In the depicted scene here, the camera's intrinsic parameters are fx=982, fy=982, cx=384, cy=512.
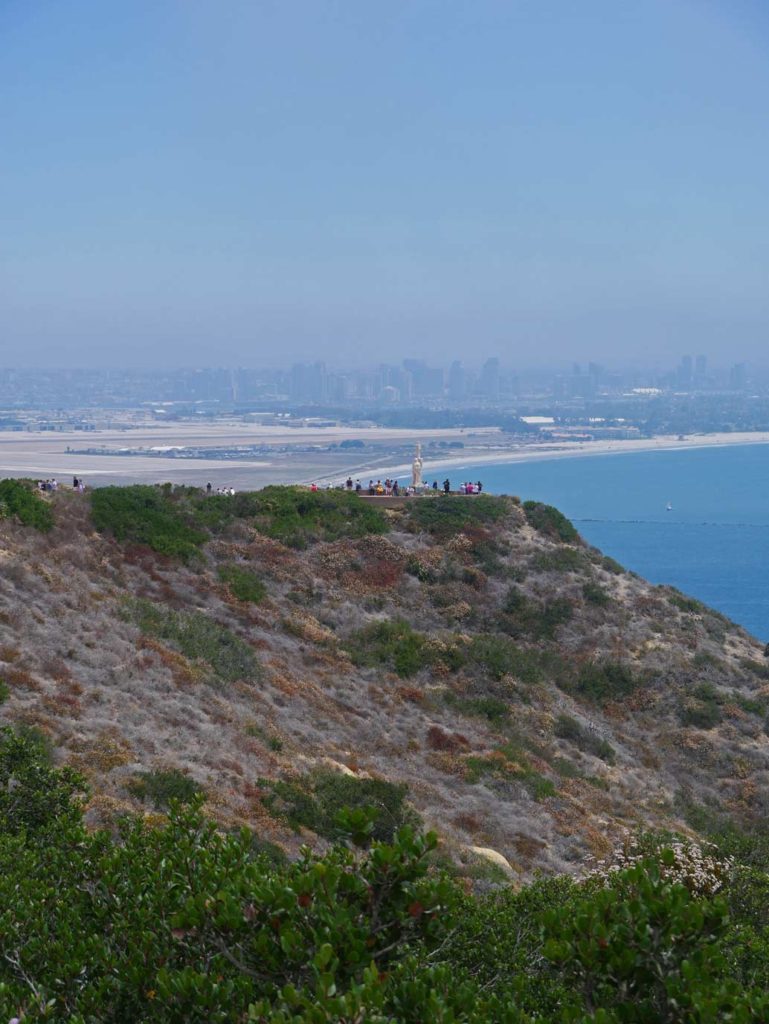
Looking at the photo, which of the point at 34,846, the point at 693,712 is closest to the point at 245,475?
the point at 693,712

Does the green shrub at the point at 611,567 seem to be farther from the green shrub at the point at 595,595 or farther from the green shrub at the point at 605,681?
the green shrub at the point at 605,681

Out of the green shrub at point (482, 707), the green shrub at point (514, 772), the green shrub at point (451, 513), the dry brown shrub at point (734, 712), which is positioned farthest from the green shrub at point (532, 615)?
the green shrub at point (514, 772)

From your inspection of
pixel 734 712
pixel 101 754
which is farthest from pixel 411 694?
pixel 101 754

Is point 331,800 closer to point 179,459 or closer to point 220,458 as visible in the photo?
point 179,459

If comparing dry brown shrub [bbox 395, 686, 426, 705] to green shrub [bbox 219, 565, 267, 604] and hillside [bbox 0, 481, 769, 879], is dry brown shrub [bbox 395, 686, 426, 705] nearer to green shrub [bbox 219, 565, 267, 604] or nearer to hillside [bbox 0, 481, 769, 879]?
hillside [bbox 0, 481, 769, 879]

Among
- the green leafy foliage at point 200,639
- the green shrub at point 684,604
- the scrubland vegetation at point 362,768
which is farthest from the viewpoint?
the green shrub at point 684,604

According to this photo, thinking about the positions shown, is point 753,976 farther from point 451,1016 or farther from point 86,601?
point 86,601


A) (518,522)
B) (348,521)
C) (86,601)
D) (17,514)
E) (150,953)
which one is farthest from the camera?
(518,522)
